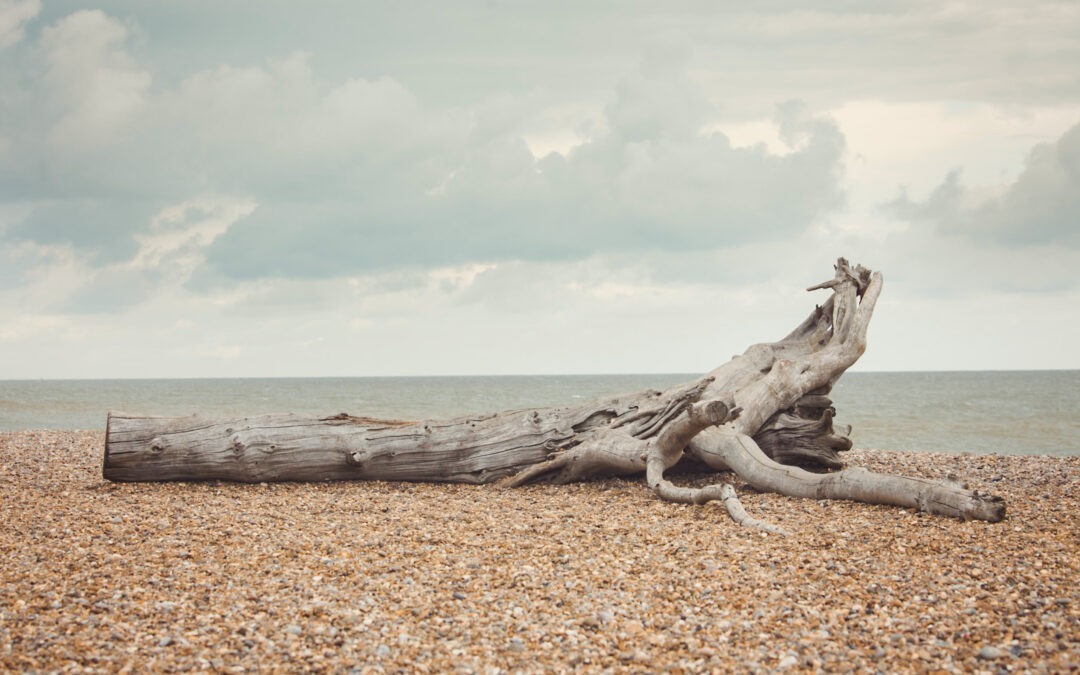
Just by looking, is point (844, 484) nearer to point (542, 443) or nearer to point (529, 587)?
point (542, 443)

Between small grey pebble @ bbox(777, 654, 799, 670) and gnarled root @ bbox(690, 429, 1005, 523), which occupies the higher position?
gnarled root @ bbox(690, 429, 1005, 523)

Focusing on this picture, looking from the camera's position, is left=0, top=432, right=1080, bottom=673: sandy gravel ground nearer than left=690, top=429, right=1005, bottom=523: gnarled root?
Yes

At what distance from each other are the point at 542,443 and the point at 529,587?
17.0ft

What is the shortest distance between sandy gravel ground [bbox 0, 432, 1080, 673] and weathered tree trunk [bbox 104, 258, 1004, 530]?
99cm

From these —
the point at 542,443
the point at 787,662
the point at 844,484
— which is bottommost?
the point at 787,662

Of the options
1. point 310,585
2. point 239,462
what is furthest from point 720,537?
point 239,462

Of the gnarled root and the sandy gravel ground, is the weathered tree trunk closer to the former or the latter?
the gnarled root

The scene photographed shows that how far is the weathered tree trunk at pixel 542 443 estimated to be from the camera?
34.9ft

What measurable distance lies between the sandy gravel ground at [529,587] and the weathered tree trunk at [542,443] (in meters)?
0.99

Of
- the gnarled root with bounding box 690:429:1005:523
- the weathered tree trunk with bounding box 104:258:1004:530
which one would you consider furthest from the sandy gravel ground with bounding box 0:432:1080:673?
the weathered tree trunk with bounding box 104:258:1004:530

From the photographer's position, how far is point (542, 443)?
11.6 meters

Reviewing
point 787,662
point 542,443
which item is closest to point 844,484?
point 542,443

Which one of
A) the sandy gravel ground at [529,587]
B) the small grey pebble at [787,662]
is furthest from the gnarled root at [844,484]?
the small grey pebble at [787,662]

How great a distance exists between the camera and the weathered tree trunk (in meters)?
10.6
